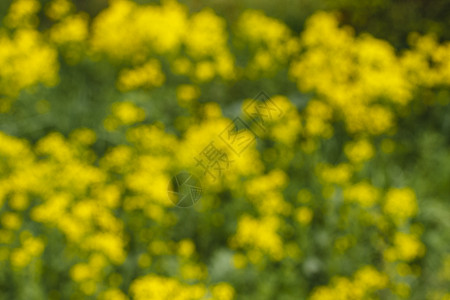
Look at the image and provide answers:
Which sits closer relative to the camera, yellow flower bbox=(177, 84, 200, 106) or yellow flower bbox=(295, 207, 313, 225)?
yellow flower bbox=(295, 207, 313, 225)

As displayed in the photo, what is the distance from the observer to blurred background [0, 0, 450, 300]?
217 cm

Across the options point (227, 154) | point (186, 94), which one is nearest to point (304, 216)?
point (227, 154)

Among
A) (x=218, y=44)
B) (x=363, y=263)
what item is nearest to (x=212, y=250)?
(x=363, y=263)

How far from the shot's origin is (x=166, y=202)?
2.31 meters

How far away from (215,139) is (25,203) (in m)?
1.03

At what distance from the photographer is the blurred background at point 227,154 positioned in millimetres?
2168

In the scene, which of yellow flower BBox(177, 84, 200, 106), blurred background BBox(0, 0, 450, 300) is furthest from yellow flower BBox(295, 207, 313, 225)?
yellow flower BBox(177, 84, 200, 106)

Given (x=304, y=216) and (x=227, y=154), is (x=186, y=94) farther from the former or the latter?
(x=304, y=216)

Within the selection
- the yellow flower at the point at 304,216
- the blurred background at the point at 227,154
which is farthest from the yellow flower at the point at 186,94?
the yellow flower at the point at 304,216

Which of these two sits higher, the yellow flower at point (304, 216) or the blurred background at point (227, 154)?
the blurred background at point (227, 154)

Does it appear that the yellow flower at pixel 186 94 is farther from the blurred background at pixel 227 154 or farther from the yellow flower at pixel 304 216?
the yellow flower at pixel 304 216

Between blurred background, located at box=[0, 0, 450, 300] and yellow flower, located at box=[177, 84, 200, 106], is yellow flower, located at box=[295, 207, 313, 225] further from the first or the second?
yellow flower, located at box=[177, 84, 200, 106]

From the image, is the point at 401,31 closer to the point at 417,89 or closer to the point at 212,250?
the point at 417,89

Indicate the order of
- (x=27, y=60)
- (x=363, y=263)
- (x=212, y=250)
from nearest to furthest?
(x=363, y=263)
(x=212, y=250)
(x=27, y=60)
